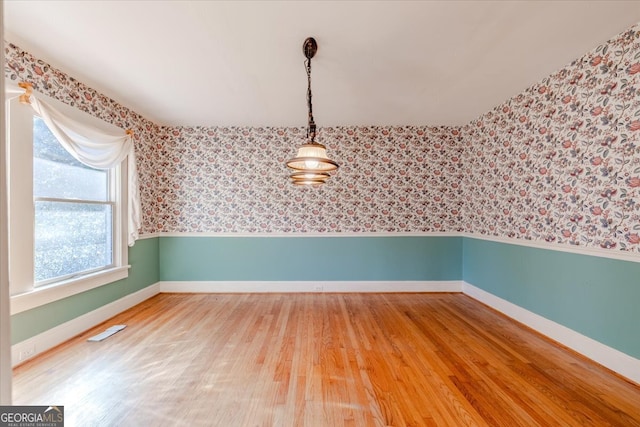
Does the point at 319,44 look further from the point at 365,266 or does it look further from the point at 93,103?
the point at 365,266

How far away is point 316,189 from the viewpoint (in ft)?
14.7

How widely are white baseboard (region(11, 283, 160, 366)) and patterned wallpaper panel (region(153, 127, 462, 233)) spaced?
1255 mm

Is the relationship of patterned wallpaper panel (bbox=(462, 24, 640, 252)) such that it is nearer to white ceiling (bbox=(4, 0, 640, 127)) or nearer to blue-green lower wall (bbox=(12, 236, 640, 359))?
white ceiling (bbox=(4, 0, 640, 127))

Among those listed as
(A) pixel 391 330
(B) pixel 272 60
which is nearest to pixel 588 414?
(A) pixel 391 330

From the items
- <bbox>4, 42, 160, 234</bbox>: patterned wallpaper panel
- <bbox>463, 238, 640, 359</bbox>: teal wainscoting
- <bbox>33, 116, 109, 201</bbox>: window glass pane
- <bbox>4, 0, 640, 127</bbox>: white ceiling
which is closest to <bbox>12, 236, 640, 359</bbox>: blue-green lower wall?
<bbox>463, 238, 640, 359</bbox>: teal wainscoting

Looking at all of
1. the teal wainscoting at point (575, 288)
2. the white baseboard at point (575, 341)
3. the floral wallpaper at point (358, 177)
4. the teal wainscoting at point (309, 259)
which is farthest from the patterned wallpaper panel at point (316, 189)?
the white baseboard at point (575, 341)

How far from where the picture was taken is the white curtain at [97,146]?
252 cm

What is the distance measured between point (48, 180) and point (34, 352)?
1580 mm

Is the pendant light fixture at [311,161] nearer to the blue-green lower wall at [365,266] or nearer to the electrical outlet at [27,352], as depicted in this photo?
the blue-green lower wall at [365,266]

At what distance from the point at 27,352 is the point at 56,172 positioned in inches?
65.7

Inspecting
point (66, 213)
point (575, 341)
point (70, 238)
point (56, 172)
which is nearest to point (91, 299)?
point (70, 238)

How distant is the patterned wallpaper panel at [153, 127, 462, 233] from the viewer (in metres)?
4.46

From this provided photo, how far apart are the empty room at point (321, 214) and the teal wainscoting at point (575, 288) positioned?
0.07 feet

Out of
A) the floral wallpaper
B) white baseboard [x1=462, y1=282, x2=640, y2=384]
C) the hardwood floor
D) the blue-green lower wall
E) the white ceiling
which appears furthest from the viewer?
the floral wallpaper
